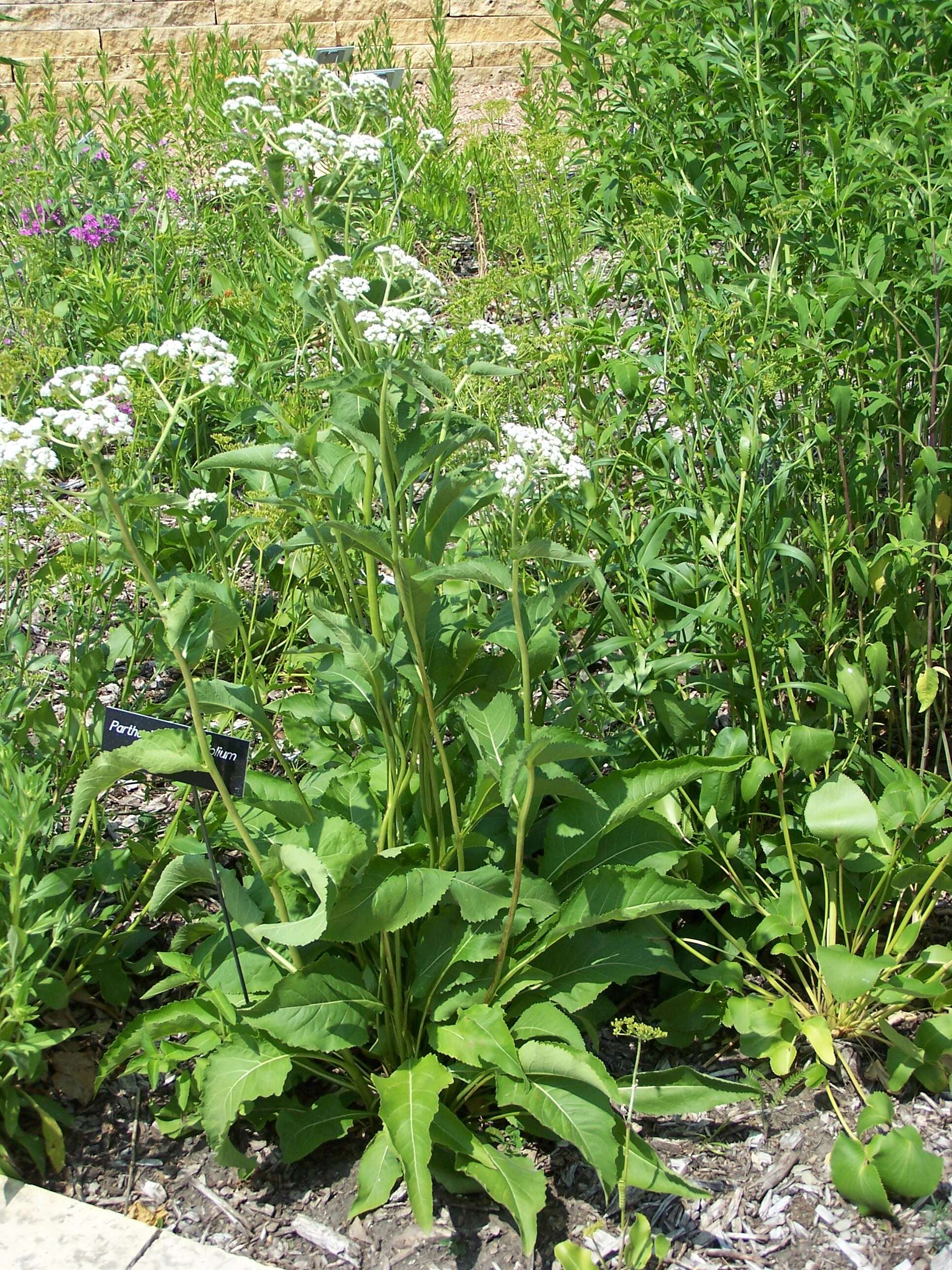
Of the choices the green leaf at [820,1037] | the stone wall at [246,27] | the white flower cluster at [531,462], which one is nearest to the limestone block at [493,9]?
the stone wall at [246,27]

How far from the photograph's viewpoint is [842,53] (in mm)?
2865

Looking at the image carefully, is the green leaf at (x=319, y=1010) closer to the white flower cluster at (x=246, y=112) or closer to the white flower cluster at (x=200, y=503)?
the white flower cluster at (x=200, y=503)

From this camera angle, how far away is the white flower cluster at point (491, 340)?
6.95ft

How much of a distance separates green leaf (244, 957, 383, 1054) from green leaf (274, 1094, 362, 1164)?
0.11 meters

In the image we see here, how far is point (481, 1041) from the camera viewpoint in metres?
1.96

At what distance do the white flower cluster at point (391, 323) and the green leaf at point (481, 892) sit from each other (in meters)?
0.91

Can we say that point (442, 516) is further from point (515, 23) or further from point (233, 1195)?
point (515, 23)

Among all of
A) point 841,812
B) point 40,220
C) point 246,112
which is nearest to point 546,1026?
point 841,812

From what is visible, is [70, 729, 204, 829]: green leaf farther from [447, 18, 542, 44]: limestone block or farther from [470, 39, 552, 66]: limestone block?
[447, 18, 542, 44]: limestone block

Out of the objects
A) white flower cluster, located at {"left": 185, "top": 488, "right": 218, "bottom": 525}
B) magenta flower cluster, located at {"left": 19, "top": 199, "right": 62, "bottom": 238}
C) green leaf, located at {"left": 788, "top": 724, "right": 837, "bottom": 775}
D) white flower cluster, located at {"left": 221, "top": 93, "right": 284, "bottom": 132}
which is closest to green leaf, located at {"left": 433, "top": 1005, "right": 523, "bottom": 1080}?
green leaf, located at {"left": 788, "top": 724, "right": 837, "bottom": 775}

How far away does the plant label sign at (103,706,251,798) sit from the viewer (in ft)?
6.72

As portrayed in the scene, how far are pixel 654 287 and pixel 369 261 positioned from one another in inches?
43.8

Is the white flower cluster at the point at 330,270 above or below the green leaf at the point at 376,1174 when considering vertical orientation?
above

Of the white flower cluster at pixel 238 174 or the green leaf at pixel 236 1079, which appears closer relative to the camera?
the green leaf at pixel 236 1079
